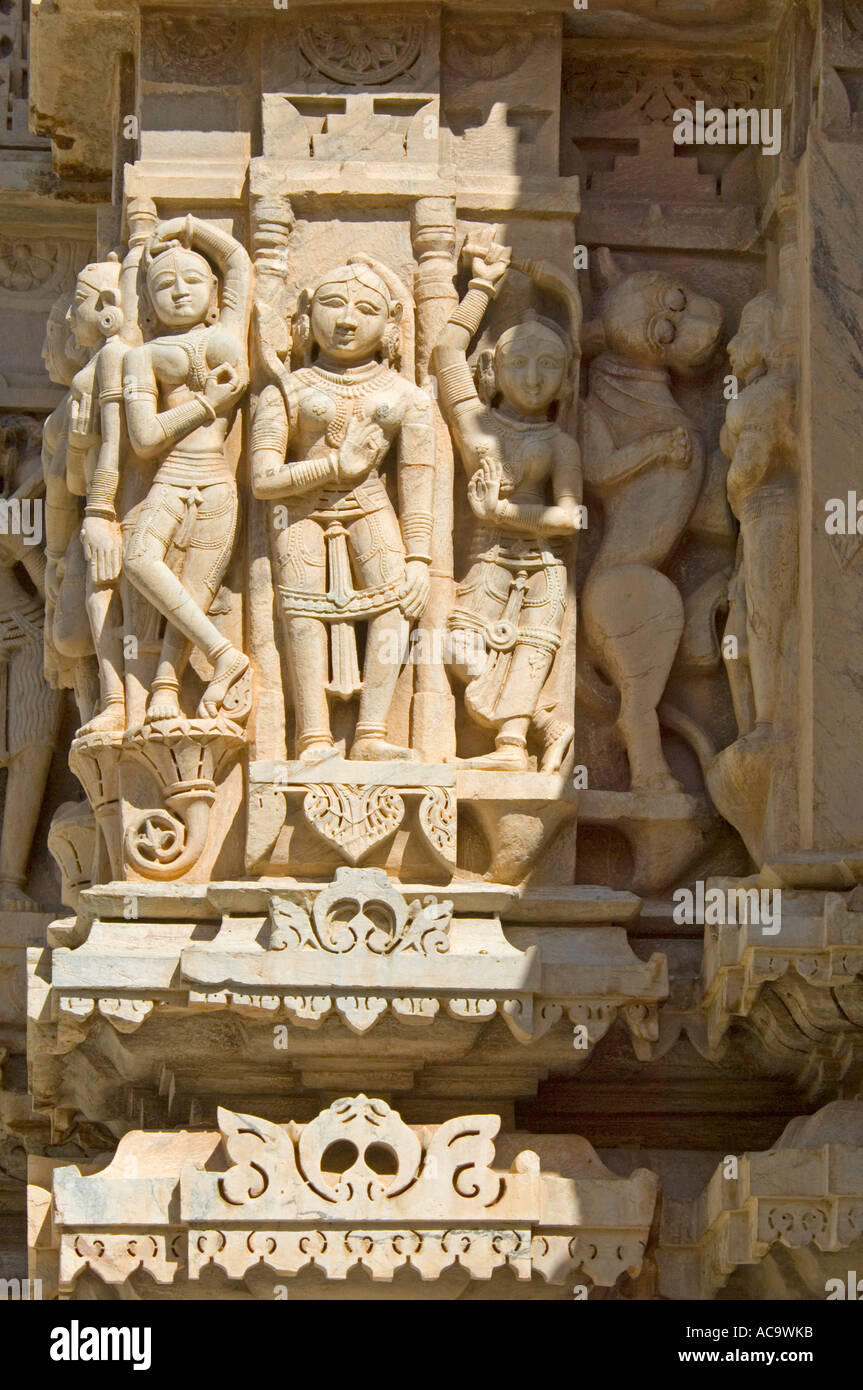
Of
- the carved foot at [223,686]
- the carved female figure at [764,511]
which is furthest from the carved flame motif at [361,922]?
the carved female figure at [764,511]

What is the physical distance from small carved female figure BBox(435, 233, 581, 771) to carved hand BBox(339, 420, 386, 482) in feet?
1.31

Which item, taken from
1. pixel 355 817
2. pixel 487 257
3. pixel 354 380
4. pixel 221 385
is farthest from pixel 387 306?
pixel 355 817

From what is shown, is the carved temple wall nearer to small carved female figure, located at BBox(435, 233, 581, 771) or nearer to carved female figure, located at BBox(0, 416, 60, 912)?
small carved female figure, located at BBox(435, 233, 581, 771)

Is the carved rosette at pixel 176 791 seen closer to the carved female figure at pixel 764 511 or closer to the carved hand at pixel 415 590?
the carved hand at pixel 415 590

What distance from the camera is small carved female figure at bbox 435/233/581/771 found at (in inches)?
586

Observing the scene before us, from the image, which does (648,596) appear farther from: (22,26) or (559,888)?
(22,26)

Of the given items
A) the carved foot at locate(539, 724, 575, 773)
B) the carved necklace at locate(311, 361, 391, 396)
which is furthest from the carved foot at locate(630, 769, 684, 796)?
the carved necklace at locate(311, 361, 391, 396)

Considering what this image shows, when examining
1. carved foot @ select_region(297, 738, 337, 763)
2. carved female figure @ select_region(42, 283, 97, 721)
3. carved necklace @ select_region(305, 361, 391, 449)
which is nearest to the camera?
carved foot @ select_region(297, 738, 337, 763)

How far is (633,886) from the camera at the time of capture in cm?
1502

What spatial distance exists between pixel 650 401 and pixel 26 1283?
4691 millimetres

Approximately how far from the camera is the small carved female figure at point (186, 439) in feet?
48.7

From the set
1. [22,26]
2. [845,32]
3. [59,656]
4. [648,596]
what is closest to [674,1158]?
[648,596]

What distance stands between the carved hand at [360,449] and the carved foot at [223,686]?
2.91 feet

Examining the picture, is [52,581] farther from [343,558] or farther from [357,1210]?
[357,1210]
